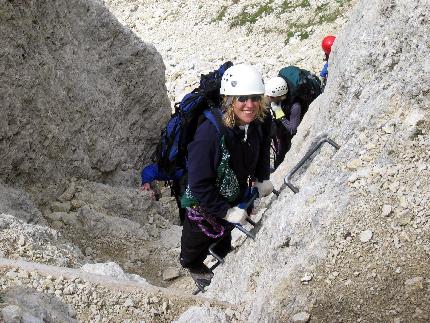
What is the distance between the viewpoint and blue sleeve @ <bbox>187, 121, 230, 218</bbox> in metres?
Answer: 5.33

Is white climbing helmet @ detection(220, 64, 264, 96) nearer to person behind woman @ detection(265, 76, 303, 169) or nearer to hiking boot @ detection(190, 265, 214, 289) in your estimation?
hiking boot @ detection(190, 265, 214, 289)

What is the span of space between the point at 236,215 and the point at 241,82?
5.00 feet

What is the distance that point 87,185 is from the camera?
10.1 meters

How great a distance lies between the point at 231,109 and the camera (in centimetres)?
540

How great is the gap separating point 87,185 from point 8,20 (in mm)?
3343

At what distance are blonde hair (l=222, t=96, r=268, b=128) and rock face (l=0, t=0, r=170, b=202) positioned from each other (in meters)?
4.69

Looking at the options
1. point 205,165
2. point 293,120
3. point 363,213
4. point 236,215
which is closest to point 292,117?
point 293,120

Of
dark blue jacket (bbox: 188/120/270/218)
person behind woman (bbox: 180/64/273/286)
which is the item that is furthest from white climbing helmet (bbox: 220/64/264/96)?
dark blue jacket (bbox: 188/120/270/218)

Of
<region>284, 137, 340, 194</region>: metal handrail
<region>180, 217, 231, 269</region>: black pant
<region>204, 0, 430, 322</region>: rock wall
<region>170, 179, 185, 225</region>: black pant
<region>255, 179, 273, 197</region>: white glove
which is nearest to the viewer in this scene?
<region>204, 0, 430, 322</region>: rock wall

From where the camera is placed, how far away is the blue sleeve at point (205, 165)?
5.33m

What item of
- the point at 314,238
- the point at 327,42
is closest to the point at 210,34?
the point at 327,42

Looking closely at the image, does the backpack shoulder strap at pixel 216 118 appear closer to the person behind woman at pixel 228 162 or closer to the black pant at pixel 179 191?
the person behind woman at pixel 228 162

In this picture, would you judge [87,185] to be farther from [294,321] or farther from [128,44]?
[294,321]

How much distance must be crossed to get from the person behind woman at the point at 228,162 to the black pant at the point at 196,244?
0.5 inches
